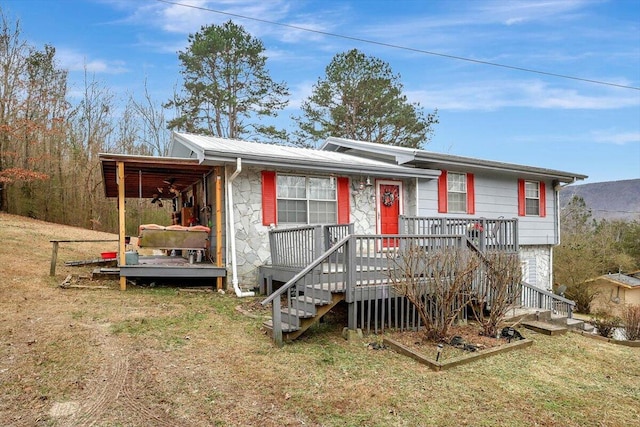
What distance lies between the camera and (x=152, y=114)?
22.0m

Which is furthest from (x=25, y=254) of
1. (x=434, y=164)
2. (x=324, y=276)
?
(x=434, y=164)

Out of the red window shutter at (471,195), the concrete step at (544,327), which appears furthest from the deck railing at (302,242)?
the red window shutter at (471,195)

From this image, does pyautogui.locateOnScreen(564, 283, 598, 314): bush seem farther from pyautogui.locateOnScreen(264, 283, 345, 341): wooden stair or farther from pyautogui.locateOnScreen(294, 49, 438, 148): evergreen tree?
pyautogui.locateOnScreen(264, 283, 345, 341): wooden stair

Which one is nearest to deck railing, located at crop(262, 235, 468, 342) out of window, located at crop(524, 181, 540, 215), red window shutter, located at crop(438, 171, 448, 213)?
red window shutter, located at crop(438, 171, 448, 213)

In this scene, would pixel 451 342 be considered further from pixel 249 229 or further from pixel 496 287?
pixel 249 229

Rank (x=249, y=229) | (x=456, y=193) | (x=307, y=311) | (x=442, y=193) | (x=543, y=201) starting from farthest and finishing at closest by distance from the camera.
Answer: (x=543, y=201), (x=456, y=193), (x=442, y=193), (x=249, y=229), (x=307, y=311)

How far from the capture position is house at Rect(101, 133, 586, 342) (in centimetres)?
723

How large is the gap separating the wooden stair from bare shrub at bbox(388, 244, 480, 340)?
2.89ft

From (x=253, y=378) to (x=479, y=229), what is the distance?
568 cm

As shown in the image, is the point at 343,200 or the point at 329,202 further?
the point at 343,200

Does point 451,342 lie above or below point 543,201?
below

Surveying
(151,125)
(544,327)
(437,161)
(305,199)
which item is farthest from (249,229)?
(151,125)

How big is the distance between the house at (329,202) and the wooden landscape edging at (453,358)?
0.71 m

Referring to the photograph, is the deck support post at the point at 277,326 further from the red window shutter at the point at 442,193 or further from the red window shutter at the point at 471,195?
the red window shutter at the point at 471,195
